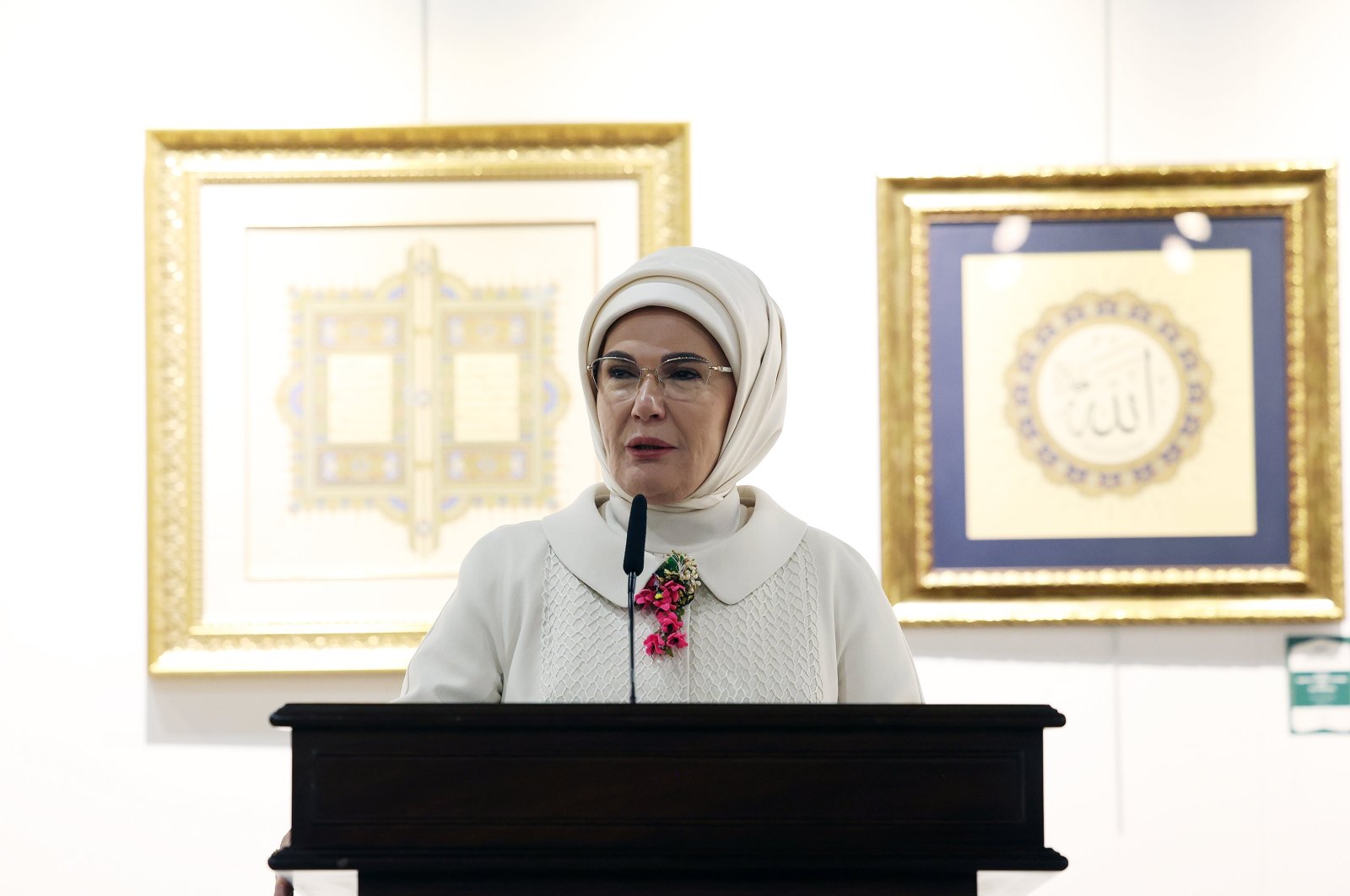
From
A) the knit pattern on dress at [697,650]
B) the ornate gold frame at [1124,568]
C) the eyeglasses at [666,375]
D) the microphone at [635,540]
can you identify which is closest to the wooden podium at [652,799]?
the microphone at [635,540]

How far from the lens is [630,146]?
7.14ft

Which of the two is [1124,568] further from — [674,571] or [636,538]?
[636,538]

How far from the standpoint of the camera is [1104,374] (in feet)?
7.21

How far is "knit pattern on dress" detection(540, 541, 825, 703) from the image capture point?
1.15m

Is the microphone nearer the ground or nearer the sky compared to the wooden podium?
nearer the sky

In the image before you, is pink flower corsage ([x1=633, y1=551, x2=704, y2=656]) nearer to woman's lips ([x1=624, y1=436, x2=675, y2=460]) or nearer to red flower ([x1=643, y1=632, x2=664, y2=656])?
red flower ([x1=643, y1=632, x2=664, y2=656])

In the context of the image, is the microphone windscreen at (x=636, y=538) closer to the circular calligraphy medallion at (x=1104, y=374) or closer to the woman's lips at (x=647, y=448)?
the woman's lips at (x=647, y=448)

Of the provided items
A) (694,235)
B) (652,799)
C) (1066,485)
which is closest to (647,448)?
(652,799)

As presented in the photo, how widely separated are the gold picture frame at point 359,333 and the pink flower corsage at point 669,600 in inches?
40.6

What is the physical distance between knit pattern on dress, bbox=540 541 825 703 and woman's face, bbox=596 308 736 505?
5.1 inches

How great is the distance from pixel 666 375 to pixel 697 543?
0.64ft

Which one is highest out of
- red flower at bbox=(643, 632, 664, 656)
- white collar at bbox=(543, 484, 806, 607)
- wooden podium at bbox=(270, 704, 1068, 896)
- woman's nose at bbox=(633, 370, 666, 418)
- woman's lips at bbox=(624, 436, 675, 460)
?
woman's nose at bbox=(633, 370, 666, 418)

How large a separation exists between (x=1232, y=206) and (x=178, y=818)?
230 cm

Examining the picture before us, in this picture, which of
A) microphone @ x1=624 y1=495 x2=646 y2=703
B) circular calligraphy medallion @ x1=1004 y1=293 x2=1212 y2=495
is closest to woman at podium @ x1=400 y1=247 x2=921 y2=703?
microphone @ x1=624 y1=495 x2=646 y2=703
